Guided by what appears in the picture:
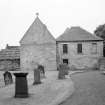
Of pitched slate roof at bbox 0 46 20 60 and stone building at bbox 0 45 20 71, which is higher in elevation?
pitched slate roof at bbox 0 46 20 60

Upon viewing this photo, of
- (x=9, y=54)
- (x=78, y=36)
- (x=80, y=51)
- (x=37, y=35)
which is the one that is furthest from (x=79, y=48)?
(x=9, y=54)

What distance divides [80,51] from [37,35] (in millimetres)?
8677

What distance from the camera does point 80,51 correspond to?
39656 millimetres

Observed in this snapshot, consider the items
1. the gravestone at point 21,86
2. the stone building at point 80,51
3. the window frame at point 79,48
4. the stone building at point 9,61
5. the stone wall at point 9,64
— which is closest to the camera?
the gravestone at point 21,86

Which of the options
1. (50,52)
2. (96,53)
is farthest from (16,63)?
(96,53)

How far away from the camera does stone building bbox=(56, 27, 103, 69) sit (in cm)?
3938

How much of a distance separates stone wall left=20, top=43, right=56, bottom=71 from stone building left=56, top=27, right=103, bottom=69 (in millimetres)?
1400

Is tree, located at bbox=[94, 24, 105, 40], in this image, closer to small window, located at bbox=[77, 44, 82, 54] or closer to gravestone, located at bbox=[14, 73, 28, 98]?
small window, located at bbox=[77, 44, 82, 54]

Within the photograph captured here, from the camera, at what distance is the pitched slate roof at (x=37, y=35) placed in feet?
128

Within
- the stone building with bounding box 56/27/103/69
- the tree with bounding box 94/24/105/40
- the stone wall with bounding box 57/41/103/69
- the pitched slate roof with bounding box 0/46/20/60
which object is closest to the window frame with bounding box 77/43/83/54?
the stone building with bounding box 56/27/103/69

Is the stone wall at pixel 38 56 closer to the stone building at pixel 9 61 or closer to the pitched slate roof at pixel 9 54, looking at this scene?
the stone building at pixel 9 61

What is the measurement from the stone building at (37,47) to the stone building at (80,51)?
1.49m

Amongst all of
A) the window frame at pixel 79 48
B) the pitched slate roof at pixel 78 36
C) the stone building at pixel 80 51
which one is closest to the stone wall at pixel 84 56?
the stone building at pixel 80 51

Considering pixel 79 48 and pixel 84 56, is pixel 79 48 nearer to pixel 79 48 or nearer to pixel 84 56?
pixel 79 48
